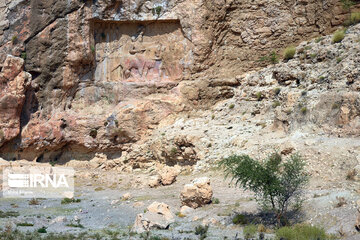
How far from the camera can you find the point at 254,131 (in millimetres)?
26859

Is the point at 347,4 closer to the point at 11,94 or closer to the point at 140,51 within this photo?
the point at 140,51

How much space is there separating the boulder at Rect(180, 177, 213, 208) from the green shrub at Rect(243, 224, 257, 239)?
388 centimetres

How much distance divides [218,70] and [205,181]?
14.1 meters

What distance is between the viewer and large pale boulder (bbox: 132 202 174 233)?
17016 millimetres

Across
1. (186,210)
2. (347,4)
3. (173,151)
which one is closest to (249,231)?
(186,210)

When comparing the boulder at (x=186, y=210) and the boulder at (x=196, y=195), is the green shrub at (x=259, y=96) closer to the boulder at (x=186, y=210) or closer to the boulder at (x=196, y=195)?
the boulder at (x=196, y=195)

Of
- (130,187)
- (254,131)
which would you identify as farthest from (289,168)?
(130,187)

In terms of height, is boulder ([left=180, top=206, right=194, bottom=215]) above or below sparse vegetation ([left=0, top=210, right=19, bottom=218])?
above

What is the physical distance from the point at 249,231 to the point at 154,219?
3.46m

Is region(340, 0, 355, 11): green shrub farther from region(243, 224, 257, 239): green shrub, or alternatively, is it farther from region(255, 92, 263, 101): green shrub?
region(243, 224, 257, 239): green shrub

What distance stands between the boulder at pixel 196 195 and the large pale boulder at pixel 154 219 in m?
1.74

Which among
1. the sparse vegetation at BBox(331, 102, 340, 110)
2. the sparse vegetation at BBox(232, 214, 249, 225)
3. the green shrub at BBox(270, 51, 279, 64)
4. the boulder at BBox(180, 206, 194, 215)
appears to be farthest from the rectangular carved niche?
the sparse vegetation at BBox(232, 214, 249, 225)

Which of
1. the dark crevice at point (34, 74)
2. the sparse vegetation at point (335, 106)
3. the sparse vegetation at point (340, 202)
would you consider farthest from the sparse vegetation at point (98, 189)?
the sparse vegetation at point (340, 202)

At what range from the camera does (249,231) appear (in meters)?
16.2
